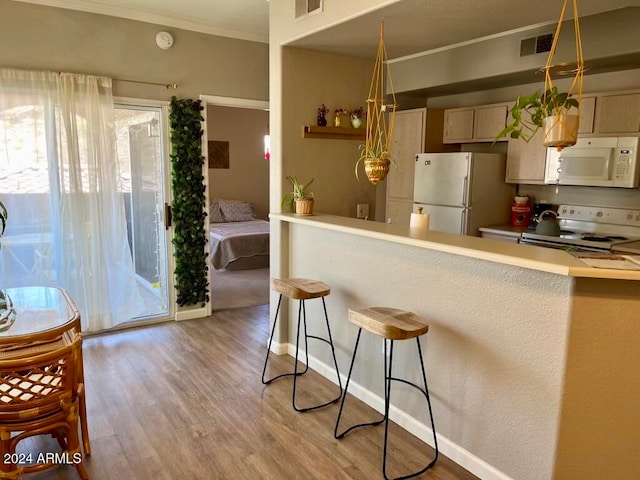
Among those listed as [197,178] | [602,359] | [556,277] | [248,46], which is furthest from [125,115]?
[602,359]

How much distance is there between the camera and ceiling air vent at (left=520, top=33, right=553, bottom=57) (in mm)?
3787

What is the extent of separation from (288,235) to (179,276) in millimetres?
1441

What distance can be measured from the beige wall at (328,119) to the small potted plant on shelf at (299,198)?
54 mm

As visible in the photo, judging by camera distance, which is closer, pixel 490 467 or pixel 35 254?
pixel 490 467

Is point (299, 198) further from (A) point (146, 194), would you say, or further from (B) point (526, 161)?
(B) point (526, 161)

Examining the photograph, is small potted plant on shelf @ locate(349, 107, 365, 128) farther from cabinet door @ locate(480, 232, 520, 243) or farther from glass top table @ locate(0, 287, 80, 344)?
glass top table @ locate(0, 287, 80, 344)

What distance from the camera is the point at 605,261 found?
1977 mm

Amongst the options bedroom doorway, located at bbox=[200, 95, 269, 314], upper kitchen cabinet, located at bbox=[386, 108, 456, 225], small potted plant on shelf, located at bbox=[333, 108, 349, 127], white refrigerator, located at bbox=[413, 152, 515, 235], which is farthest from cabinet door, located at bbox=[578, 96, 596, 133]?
bedroom doorway, located at bbox=[200, 95, 269, 314]

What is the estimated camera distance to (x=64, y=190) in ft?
13.0

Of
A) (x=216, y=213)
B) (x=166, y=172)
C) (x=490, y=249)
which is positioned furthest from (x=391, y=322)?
(x=216, y=213)

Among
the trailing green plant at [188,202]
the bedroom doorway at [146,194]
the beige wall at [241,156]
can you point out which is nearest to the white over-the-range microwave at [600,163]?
the trailing green plant at [188,202]

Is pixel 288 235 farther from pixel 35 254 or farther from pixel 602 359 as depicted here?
pixel 602 359

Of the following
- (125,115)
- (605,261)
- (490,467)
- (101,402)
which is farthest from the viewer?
(125,115)

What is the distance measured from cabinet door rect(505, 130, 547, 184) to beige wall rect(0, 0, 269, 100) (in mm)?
2539
